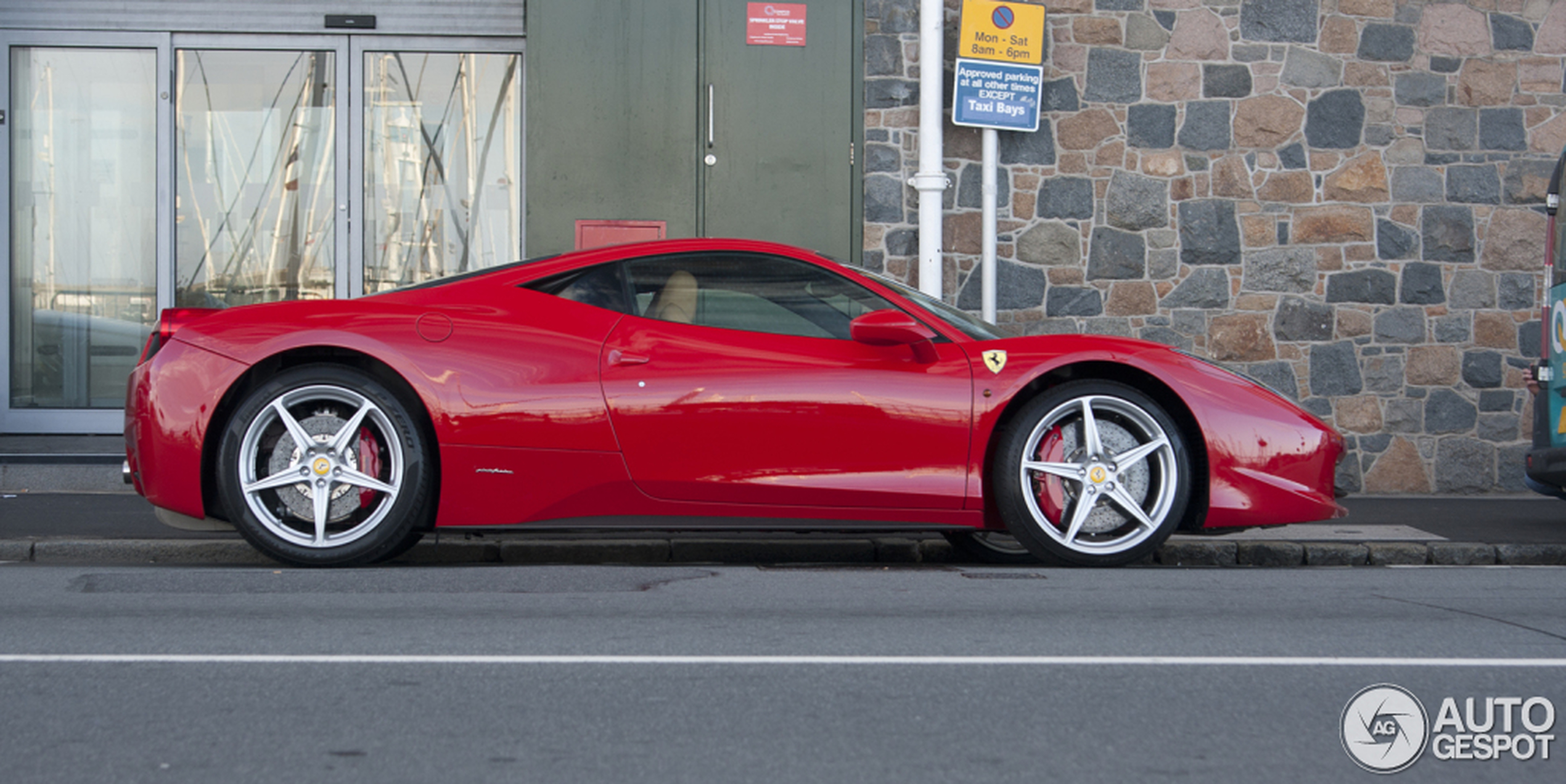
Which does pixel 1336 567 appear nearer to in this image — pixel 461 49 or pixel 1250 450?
pixel 1250 450

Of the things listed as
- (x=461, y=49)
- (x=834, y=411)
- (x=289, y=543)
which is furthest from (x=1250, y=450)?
(x=461, y=49)

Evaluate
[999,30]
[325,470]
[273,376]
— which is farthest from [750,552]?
[999,30]

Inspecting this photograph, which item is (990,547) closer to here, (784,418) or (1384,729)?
(784,418)

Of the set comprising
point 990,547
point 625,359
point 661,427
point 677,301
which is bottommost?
point 990,547

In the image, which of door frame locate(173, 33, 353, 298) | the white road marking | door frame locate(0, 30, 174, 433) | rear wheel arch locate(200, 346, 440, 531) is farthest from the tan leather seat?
door frame locate(0, 30, 174, 433)

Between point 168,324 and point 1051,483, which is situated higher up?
point 168,324

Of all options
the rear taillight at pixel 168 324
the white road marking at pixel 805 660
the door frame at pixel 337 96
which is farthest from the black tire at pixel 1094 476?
the door frame at pixel 337 96

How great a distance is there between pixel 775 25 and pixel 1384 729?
7794 millimetres

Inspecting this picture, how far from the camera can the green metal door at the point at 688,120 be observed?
997 cm

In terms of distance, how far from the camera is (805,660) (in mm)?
3822

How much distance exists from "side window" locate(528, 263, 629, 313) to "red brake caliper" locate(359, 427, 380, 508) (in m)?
0.85

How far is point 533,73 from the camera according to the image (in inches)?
392

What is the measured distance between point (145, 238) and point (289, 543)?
595cm

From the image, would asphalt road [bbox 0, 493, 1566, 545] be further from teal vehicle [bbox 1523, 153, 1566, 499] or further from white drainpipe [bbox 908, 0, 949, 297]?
white drainpipe [bbox 908, 0, 949, 297]
